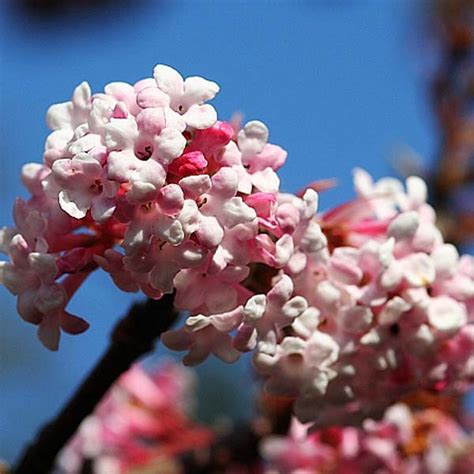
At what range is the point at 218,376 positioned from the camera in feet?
12.0

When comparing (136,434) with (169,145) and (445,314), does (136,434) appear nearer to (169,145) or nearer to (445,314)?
(445,314)

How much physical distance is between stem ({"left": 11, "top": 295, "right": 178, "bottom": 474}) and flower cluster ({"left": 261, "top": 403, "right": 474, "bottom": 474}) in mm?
483

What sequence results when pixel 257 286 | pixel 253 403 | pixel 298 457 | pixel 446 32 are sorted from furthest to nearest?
pixel 446 32, pixel 253 403, pixel 298 457, pixel 257 286

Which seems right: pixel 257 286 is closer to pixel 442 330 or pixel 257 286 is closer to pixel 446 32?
pixel 442 330

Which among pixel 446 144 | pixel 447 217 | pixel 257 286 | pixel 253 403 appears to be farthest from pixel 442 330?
pixel 446 144

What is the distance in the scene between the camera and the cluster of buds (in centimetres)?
102

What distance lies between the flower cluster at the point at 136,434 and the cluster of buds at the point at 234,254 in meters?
0.70

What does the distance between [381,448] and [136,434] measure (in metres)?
0.63

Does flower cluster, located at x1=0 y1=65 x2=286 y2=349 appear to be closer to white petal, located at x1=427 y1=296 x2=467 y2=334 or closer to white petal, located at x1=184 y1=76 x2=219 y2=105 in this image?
white petal, located at x1=184 y1=76 x2=219 y2=105

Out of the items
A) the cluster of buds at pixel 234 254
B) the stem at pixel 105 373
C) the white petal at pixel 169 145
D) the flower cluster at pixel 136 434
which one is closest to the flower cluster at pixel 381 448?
the flower cluster at pixel 136 434

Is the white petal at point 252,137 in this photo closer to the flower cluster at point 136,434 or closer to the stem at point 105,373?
the stem at point 105,373

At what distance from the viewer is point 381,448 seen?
165cm

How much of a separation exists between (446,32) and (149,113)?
1.70m

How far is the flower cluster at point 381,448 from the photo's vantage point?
1.66 metres
